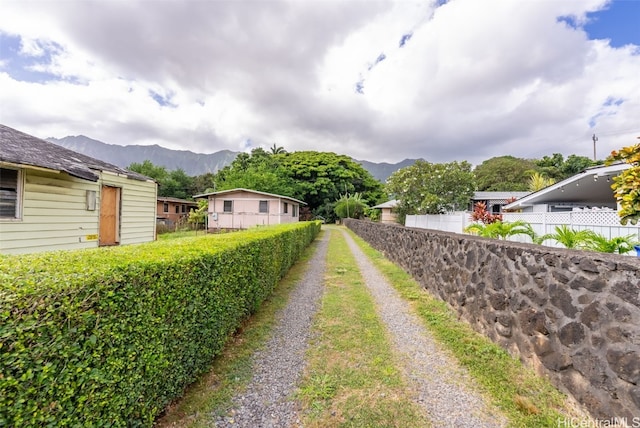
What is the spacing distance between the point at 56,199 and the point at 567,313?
30.9 ft

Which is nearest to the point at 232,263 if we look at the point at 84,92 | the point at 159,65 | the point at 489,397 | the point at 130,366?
the point at 130,366

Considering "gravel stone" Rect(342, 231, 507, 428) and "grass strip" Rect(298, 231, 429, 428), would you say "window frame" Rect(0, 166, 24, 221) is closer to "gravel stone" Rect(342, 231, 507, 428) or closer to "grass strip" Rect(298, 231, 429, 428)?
"grass strip" Rect(298, 231, 429, 428)

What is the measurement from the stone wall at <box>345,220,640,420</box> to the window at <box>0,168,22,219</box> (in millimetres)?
8812

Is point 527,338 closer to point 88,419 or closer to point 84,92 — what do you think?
point 88,419

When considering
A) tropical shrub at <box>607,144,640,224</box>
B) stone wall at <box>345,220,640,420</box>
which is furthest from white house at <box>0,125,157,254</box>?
tropical shrub at <box>607,144,640,224</box>

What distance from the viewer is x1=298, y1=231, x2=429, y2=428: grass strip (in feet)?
7.77

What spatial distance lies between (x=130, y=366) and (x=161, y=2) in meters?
8.56

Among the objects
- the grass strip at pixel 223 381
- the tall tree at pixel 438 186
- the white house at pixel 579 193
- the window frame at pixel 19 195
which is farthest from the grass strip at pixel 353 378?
the tall tree at pixel 438 186

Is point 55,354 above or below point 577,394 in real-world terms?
above

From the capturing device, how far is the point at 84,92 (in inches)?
389

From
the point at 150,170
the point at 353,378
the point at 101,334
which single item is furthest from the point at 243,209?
the point at 150,170

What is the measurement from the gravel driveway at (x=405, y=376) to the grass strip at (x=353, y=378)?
0.40 ft

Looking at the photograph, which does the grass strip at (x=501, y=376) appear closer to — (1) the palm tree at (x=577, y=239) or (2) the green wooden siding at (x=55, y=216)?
(1) the palm tree at (x=577, y=239)

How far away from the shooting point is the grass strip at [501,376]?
2.36 metres
